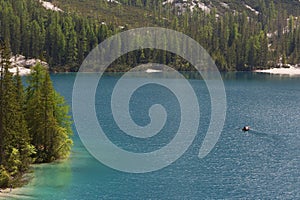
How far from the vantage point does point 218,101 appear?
154m

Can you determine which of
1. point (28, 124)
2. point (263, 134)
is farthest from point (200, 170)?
point (263, 134)

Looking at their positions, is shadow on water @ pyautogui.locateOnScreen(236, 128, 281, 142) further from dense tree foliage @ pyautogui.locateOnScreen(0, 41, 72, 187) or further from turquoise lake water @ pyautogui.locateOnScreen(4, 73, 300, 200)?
dense tree foliage @ pyautogui.locateOnScreen(0, 41, 72, 187)

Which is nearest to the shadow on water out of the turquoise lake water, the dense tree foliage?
the turquoise lake water

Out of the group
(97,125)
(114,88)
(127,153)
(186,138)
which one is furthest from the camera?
(114,88)

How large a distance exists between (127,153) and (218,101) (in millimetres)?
71696

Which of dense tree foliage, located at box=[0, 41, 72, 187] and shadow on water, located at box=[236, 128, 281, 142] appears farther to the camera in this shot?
shadow on water, located at box=[236, 128, 281, 142]

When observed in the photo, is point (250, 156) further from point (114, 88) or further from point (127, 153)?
point (114, 88)

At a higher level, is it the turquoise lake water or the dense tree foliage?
the dense tree foliage

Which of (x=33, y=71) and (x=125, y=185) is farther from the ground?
(x=33, y=71)

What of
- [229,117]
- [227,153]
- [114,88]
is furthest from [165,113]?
[114,88]

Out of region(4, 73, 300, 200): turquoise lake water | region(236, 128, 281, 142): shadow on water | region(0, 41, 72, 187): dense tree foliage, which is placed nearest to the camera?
region(4, 73, 300, 200): turquoise lake water

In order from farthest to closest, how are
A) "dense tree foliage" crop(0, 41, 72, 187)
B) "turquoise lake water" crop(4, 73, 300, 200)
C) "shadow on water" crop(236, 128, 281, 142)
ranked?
1. "shadow on water" crop(236, 128, 281, 142)
2. "dense tree foliage" crop(0, 41, 72, 187)
3. "turquoise lake water" crop(4, 73, 300, 200)

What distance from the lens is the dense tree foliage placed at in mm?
67562

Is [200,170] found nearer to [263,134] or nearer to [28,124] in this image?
[28,124]
